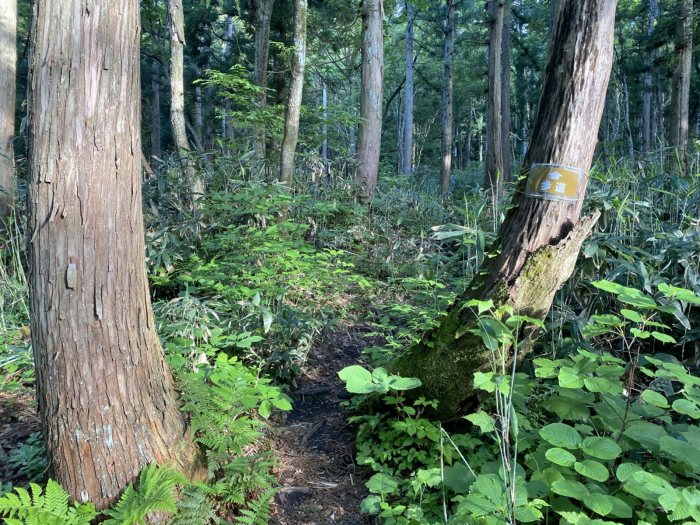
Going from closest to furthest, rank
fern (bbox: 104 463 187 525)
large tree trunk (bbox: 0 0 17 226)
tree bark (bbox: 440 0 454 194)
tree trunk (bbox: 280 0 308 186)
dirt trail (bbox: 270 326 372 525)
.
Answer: fern (bbox: 104 463 187 525) → dirt trail (bbox: 270 326 372 525) → tree trunk (bbox: 280 0 308 186) → large tree trunk (bbox: 0 0 17 226) → tree bark (bbox: 440 0 454 194)

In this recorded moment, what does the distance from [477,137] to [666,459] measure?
40543 mm

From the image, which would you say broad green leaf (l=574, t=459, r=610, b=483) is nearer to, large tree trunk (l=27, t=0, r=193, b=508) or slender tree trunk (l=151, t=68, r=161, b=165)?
large tree trunk (l=27, t=0, r=193, b=508)

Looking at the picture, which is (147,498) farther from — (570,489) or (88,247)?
(570,489)

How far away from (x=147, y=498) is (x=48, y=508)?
387 millimetres

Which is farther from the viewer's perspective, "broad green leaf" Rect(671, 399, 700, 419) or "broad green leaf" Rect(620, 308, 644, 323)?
"broad green leaf" Rect(620, 308, 644, 323)

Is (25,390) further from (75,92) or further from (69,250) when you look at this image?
(75,92)

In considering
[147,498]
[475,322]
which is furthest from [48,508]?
[475,322]

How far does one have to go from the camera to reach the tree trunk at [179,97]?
550 cm

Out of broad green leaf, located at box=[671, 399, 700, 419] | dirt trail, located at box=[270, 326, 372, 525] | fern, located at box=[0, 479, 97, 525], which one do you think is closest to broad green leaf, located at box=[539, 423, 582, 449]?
broad green leaf, located at box=[671, 399, 700, 419]

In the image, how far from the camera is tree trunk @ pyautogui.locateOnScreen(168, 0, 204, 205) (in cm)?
550

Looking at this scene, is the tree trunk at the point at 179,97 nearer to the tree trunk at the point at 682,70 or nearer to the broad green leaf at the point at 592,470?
the broad green leaf at the point at 592,470

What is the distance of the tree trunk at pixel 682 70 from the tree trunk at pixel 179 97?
8.16 metres

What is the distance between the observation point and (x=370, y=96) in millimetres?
7902

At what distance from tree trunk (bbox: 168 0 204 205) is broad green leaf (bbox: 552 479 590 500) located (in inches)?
187
